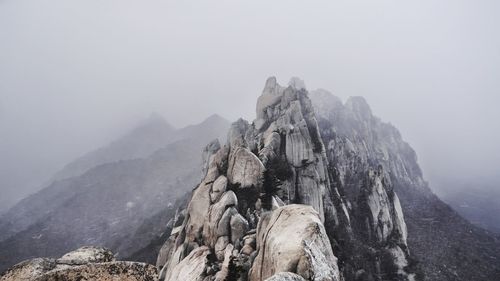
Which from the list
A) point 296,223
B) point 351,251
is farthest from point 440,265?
point 296,223

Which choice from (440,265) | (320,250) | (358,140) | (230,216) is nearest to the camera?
(320,250)

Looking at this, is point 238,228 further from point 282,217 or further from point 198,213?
point 282,217

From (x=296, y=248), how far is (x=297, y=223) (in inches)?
113

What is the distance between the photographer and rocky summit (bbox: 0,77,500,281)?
18.3 metres

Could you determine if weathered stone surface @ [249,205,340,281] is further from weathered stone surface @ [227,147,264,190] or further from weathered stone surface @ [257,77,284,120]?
weathered stone surface @ [257,77,284,120]

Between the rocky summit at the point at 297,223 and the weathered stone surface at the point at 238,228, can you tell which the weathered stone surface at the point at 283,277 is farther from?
the weathered stone surface at the point at 238,228

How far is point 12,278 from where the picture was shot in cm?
1140

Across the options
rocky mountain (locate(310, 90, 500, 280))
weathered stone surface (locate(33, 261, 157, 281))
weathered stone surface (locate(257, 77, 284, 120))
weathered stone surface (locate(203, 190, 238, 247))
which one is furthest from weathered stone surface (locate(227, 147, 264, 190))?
rocky mountain (locate(310, 90, 500, 280))

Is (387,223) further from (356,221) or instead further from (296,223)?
(296,223)

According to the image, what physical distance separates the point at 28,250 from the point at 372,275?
18473 cm

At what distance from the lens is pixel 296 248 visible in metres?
18.6

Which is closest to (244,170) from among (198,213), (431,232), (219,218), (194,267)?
Result: (198,213)

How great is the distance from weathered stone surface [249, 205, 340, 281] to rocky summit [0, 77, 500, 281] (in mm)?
83

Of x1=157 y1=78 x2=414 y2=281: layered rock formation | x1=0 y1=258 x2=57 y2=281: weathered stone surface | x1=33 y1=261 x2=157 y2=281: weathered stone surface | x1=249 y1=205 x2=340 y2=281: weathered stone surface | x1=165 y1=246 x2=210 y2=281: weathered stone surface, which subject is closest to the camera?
x1=33 y1=261 x2=157 y2=281: weathered stone surface
